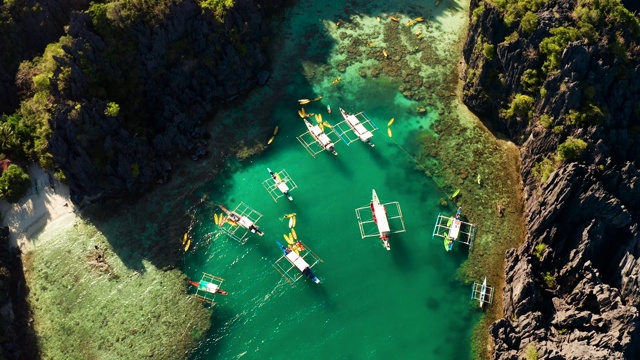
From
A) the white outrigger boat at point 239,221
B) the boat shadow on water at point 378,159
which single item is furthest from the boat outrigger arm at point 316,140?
the white outrigger boat at point 239,221

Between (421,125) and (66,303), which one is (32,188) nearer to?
(66,303)

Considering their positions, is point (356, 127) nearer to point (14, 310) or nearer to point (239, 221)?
point (239, 221)

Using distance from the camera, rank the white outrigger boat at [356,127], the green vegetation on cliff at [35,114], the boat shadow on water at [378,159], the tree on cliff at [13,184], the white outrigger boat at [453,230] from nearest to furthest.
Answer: the white outrigger boat at [453,230], the tree on cliff at [13,184], the green vegetation on cliff at [35,114], the boat shadow on water at [378,159], the white outrigger boat at [356,127]

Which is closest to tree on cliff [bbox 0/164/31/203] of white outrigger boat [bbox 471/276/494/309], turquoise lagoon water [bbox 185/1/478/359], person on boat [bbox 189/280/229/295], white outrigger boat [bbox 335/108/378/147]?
turquoise lagoon water [bbox 185/1/478/359]

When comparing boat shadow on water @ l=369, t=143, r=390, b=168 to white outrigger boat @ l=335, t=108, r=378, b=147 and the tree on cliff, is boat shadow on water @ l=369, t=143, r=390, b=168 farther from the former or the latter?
the tree on cliff

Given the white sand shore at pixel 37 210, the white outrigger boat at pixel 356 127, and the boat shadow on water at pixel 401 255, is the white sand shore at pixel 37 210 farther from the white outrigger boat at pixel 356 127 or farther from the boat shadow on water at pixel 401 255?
the boat shadow on water at pixel 401 255

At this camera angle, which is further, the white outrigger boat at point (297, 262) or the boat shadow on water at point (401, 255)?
the boat shadow on water at point (401, 255)

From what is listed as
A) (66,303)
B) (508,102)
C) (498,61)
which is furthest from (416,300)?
(66,303)
